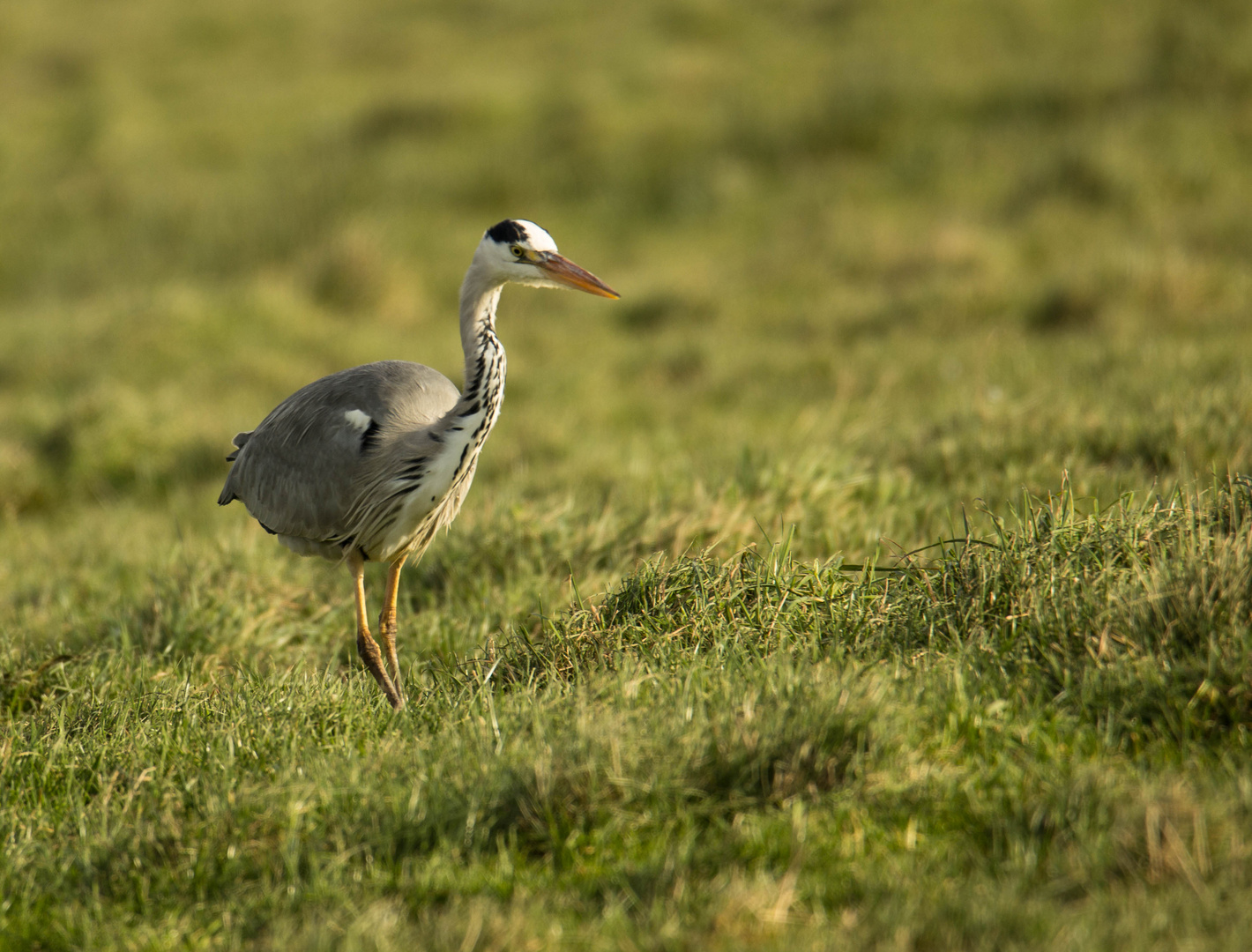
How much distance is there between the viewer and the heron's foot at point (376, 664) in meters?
3.79

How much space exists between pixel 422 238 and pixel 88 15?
Answer: 38.1 feet

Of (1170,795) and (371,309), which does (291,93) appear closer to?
(371,309)

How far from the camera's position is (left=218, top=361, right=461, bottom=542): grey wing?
178 inches

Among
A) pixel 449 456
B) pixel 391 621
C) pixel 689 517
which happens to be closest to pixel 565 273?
pixel 449 456

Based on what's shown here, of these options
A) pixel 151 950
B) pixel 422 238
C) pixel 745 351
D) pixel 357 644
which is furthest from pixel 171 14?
pixel 151 950

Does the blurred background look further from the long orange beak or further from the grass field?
the long orange beak

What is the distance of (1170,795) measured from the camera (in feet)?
8.09

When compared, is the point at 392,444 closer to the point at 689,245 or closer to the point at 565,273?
the point at 565,273

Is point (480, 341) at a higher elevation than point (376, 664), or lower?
higher

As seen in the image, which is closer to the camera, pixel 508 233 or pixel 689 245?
pixel 508 233

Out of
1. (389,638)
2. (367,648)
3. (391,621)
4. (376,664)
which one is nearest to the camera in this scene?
(376,664)

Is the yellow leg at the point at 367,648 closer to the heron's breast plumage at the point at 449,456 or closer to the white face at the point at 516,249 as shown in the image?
the heron's breast plumage at the point at 449,456

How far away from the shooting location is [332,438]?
458 cm

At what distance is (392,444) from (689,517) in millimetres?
1353
